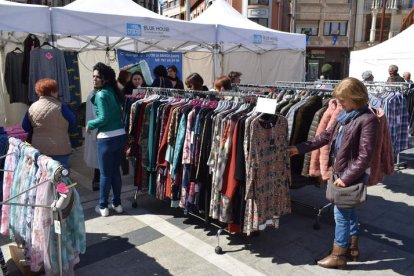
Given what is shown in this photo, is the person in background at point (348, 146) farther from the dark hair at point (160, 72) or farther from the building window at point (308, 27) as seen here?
the building window at point (308, 27)

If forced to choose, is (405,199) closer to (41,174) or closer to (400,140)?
(400,140)

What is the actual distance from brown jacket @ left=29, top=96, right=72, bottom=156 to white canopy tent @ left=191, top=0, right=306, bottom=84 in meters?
5.14

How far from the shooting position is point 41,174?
2.21 meters

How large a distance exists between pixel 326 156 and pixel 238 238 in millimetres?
1176

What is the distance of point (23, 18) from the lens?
5.27m

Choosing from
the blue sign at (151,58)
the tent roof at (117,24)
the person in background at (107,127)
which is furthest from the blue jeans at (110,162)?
the blue sign at (151,58)

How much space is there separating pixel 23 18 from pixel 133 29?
6.10 feet

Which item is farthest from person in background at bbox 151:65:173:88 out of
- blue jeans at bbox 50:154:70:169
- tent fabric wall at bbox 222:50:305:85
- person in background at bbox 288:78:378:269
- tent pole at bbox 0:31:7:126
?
tent fabric wall at bbox 222:50:305:85

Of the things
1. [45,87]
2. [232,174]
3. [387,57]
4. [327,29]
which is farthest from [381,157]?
[327,29]

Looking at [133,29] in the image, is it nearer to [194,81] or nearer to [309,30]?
[194,81]

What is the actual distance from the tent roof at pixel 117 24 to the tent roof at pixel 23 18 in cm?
16

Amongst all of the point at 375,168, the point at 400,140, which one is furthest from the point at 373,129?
the point at 400,140

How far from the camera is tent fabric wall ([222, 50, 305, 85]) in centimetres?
1127

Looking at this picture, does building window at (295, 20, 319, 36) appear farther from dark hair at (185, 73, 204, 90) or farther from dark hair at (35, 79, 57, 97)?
dark hair at (35, 79, 57, 97)
